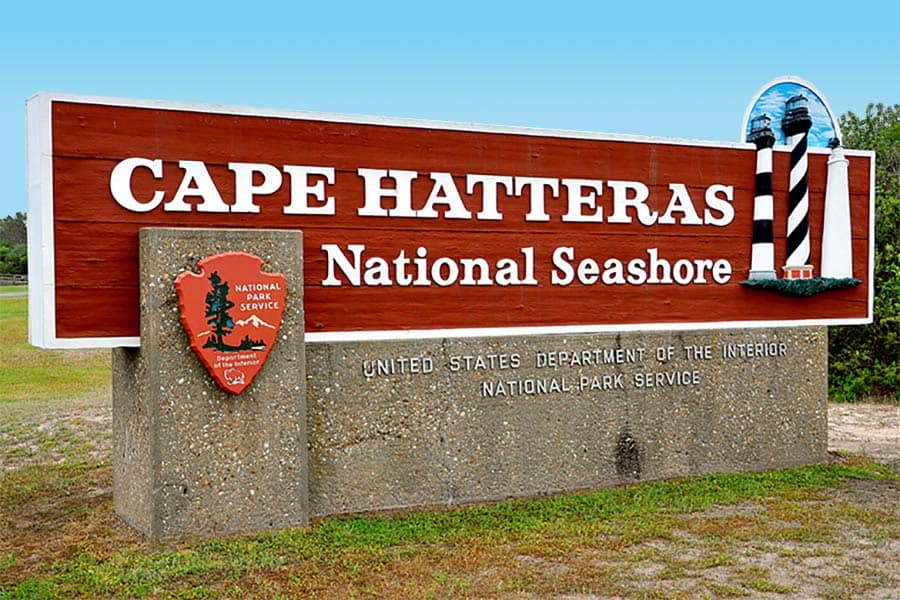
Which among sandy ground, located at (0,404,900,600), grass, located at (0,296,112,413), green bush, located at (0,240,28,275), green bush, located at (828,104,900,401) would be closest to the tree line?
green bush, located at (0,240,28,275)

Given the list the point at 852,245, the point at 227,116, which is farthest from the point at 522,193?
the point at 852,245

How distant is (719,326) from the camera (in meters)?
9.13

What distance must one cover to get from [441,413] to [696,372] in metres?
2.59

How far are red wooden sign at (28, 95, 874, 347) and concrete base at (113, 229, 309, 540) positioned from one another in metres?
0.30

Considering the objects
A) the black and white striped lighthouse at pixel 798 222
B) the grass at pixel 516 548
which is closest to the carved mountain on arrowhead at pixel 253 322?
the grass at pixel 516 548

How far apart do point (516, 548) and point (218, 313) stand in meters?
2.59

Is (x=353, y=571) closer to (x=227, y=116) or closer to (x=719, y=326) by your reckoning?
(x=227, y=116)

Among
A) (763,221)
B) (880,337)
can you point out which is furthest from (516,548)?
(880,337)

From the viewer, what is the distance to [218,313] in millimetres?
6754

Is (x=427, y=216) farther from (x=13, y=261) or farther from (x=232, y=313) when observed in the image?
(x=13, y=261)

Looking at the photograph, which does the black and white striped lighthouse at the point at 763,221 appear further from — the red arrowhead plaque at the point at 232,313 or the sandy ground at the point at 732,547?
the red arrowhead plaque at the point at 232,313

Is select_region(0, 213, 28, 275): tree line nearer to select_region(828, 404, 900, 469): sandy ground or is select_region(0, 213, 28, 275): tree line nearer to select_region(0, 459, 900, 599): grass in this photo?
select_region(828, 404, 900, 469): sandy ground

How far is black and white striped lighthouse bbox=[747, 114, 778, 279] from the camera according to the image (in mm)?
9312

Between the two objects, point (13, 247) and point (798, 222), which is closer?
point (798, 222)
